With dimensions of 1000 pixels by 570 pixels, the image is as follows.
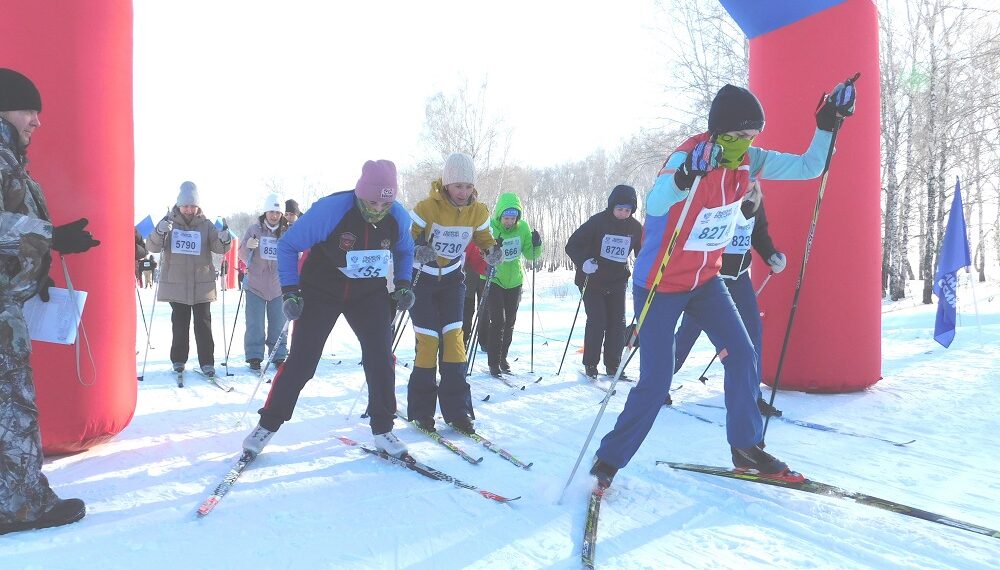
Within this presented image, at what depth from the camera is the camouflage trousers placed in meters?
2.40

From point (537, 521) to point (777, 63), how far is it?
433 cm

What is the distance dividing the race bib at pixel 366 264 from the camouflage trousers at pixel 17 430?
1.48 m

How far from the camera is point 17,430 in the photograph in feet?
7.97

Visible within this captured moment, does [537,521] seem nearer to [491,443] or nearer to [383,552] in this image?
[383,552]

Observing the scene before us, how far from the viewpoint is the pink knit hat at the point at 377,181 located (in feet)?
11.0

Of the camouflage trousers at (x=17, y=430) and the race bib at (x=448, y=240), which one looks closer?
the camouflage trousers at (x=17, y=430)

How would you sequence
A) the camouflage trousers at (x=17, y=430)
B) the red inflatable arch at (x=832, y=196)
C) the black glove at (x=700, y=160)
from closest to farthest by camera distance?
the camouflage trousers at (x=17, y=430) < the black glove at (x=700, y=160) < the red inflatable arch at (x=832, y=196)

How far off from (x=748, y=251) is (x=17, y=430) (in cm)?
429

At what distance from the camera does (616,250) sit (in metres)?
6.07

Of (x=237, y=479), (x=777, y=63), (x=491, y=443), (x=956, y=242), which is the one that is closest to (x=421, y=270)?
(x=491, y=443)

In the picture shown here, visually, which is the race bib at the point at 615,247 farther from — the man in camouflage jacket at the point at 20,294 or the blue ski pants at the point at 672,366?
the man in camouflage jacket at the point at 20,294

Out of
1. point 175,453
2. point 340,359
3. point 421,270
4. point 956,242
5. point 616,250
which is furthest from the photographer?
point 340,359

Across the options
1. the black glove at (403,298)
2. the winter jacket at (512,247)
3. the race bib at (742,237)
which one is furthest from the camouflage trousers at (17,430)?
the winter jacket at (512,247)

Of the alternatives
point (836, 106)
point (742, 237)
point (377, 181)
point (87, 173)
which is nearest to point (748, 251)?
point (742, 237)
